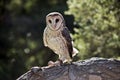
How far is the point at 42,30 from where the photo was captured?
2097 centimetres

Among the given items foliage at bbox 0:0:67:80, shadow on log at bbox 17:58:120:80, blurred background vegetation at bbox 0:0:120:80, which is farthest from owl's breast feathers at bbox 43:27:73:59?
foliage at bbox 0:0:67:80

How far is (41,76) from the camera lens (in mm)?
8336

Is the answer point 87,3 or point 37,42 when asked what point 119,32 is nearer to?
point 87,3

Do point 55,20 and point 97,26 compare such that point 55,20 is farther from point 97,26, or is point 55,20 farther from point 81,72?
point 97,26

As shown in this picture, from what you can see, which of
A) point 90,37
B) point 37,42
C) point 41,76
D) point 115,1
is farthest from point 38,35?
point 41,76

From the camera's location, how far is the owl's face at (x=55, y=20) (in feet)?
26.5

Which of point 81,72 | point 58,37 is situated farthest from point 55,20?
point 81,72

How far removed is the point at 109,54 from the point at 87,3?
153 cm

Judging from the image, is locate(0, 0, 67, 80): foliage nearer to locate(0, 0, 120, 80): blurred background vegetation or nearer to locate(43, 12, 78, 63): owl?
locate(0, 0, 120, 80): blurred background vegetation

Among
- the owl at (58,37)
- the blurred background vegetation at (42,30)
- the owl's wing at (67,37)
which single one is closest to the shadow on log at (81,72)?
the owl at (58,37)

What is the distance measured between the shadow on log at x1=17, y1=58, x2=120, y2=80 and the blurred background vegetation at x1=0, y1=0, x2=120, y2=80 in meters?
4.49

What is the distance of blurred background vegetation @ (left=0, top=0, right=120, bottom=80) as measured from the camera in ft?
43.9

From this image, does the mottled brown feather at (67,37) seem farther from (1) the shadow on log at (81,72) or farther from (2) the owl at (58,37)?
(1) the shadow on log at (81,72)

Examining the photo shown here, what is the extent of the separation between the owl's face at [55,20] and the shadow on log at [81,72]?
24.5 inches
